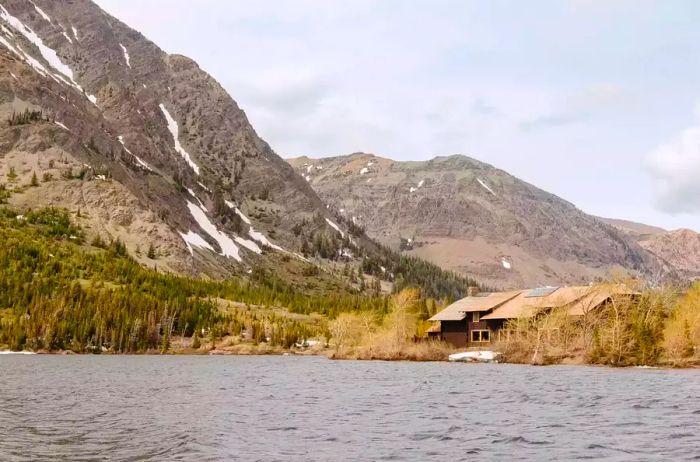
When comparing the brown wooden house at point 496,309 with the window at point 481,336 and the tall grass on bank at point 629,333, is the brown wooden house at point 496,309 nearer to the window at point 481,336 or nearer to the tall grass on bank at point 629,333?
the window at point 481,336

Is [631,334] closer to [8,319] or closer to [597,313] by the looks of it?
[597,313]

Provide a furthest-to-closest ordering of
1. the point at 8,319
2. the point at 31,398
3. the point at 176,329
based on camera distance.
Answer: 1. the point at 176,329
2. the point at 8,319
3. the point at 31,398

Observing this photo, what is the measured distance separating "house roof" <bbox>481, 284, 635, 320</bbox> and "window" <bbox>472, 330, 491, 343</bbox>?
253cm

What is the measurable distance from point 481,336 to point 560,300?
707 inches

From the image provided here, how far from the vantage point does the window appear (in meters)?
110

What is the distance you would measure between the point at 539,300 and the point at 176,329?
11396cm

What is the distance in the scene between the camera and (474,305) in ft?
375

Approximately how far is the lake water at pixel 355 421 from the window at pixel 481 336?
180 ft

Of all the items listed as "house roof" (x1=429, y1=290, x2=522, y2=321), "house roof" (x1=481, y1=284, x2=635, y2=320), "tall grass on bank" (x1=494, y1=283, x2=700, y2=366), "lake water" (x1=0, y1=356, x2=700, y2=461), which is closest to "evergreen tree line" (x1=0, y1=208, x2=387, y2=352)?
"house roof" (x1=429, y1=290, x2=522, y2=321)

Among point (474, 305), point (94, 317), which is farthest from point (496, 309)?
point (94, 317)

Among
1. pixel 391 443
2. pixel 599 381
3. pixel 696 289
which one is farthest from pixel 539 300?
pixel 391 443

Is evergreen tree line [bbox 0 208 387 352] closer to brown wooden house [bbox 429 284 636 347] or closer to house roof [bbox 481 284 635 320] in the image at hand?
brown wooden house [bbox 429 284 636 347]

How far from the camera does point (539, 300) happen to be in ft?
337

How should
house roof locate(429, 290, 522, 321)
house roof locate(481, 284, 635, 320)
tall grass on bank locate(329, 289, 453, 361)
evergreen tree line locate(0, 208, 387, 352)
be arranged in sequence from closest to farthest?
house roof locate(481, 284, 635, 320) < tall grass on bank locate(329, 289, 453, 361) < house roof locate(429, 290, 522, 321) < evergreen tree line locate(0, 208, 387, 352)
